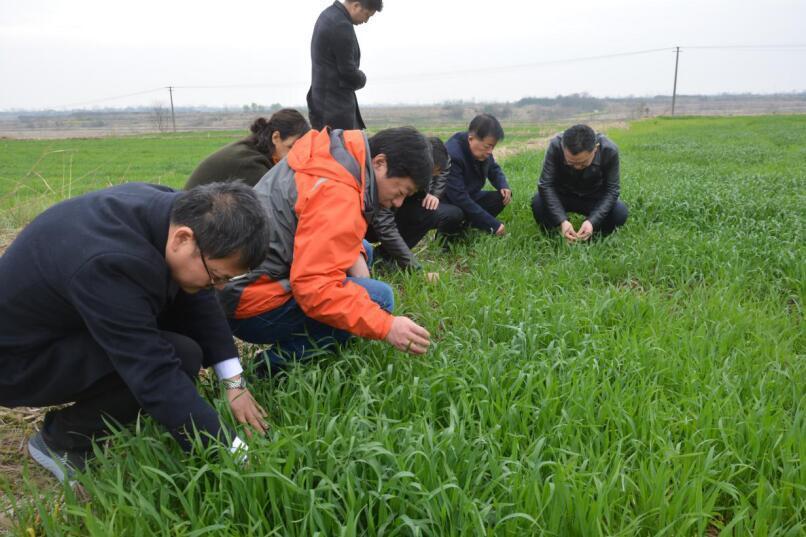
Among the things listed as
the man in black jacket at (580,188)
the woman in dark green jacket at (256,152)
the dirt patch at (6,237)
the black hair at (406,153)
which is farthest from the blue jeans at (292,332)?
the dirt patch at (6,237)

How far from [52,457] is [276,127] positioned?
2.42 meters

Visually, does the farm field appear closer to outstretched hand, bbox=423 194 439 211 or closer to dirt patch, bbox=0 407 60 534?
dirt patch, bbox=0 407 60 534

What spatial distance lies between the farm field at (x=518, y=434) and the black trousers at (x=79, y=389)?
0.15m

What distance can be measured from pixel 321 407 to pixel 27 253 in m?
1.14

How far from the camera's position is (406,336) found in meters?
2.45

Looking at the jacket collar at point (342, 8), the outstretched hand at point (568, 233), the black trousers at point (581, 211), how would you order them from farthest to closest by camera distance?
the black trousers at point (581, 211)
the outstretched hand at point (568, 233)
the jacket collar at point (342, 8)

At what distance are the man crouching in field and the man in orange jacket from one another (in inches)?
21.6

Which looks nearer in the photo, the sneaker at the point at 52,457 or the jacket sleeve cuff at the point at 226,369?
the sneaker at the point at 52,457

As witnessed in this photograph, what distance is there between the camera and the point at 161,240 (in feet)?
5.96

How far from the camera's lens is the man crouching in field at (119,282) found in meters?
1.71

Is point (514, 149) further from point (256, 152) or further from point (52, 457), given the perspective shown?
point (52, 457)

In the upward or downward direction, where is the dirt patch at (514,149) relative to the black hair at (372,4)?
downward

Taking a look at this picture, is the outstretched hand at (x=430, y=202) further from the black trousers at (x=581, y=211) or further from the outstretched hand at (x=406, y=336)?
the outstretched hand at (x=406, y=336)

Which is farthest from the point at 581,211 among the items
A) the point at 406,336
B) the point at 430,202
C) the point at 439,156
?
the point at 406,336
